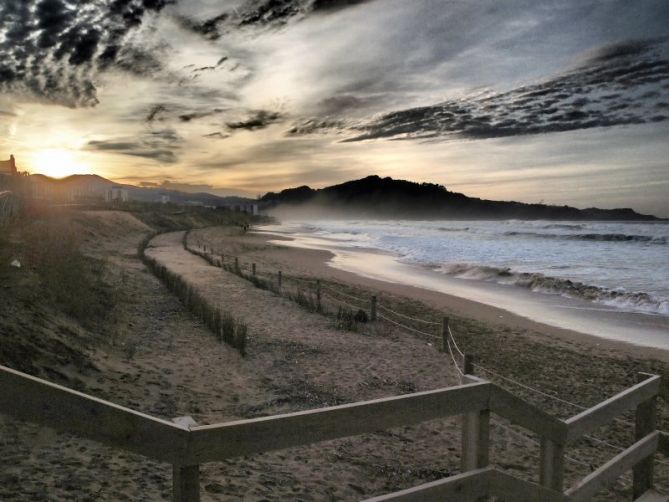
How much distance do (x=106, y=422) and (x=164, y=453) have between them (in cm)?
23

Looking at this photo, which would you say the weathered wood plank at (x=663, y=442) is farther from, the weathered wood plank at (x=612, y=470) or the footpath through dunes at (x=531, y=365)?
the footpath through dunes at (x=531, y=365)

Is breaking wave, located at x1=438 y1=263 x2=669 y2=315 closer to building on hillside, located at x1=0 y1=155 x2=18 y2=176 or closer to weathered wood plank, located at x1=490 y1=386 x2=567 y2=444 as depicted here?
weathered wood plank, located at x1=490 y1=386 x2=567 y2=444

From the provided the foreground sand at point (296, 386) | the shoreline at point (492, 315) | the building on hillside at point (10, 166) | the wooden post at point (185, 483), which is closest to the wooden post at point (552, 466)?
the foreground sand at point (296, 386)

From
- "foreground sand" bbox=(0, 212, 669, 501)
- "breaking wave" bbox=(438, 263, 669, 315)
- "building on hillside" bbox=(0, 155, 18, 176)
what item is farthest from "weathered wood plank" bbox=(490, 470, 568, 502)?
"building on hillside" bbox=(0, 155, 18, 176)

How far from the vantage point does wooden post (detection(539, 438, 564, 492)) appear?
9.77 ft

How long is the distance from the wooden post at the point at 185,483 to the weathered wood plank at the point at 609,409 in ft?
7.67

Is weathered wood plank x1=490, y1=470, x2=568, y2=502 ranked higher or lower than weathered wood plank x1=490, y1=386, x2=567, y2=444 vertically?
lower

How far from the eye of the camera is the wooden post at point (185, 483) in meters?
1.76

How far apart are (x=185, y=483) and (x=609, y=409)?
9.95ft

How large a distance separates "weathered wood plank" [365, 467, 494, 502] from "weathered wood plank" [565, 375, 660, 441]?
764 mm

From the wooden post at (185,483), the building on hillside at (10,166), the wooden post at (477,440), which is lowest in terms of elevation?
the wooden post at (477,440)

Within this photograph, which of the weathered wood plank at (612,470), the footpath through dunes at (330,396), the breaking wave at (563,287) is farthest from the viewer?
the breaking wave at (563,287)

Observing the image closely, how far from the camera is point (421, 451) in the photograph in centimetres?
561

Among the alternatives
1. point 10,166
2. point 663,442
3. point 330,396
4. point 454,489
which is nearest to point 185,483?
point 454,489
